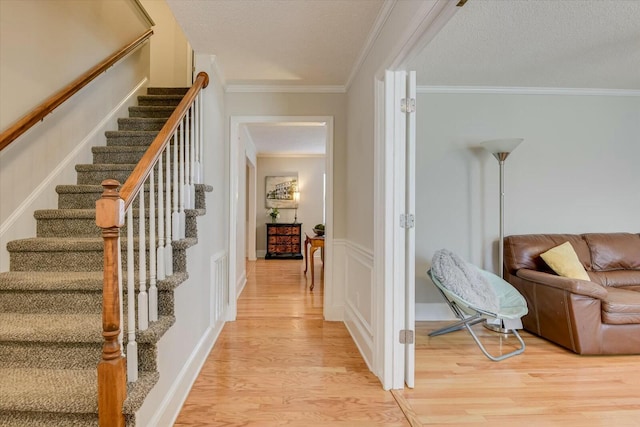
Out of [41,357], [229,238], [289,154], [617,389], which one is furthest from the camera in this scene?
[289,154]

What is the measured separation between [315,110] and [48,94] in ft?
6.99

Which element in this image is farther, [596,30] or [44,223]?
[596,30]

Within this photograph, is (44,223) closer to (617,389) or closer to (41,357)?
(41,357)

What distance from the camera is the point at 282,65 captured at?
2.76m

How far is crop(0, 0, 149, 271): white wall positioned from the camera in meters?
Answer: 1.88

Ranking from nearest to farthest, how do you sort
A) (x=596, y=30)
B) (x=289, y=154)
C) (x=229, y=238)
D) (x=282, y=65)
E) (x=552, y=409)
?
(x=552, y=409) → (x=596, y=30) → (x=282, y=65) → (x=229, y=238) → (x=289, y=154)

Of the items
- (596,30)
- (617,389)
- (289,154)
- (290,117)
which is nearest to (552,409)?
(617,389)

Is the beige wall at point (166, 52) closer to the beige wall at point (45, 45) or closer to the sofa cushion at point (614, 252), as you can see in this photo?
the beige wall at point (45, 45)

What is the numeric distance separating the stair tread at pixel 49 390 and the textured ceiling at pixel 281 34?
6.94 ft

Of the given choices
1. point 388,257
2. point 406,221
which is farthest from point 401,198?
point 388,257

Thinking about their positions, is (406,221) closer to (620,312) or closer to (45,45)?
(620,312)

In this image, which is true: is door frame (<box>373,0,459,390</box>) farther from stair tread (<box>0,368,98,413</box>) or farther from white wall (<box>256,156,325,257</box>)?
white wall (<box>256,156,325,257</box>)

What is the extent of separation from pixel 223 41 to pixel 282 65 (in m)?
0.55

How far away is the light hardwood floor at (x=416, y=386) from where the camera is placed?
1.72 m
